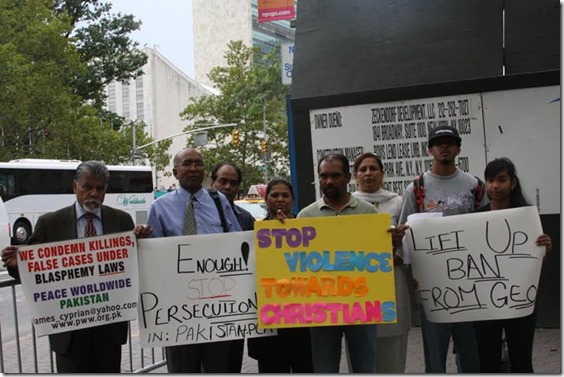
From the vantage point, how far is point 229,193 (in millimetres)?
5918

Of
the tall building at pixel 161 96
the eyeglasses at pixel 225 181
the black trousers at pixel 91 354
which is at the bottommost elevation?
the black trousers at pixel 91 354

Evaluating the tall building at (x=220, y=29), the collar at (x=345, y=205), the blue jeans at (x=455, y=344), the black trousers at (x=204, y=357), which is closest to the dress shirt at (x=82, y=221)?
the black trousers at (x=204, y=357)

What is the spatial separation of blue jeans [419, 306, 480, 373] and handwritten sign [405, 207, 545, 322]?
0.20m

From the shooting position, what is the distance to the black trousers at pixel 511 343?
15.8ft

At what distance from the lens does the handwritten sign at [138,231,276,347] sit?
4.99m

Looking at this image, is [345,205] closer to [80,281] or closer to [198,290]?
[198,290]

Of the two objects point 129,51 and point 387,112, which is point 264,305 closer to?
point 387,112

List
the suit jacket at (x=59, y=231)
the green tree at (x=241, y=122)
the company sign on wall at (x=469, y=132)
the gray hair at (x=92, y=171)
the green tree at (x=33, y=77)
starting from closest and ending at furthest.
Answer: the gray hair at (x=92, y=171)
the suit jacket at (x=59, y=231)
the company sign on wall at (x=469, y=132)
the green tree at (x=33, y=77)
the green tree at (x=241, y=122)

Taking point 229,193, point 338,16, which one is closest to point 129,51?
point 338,16

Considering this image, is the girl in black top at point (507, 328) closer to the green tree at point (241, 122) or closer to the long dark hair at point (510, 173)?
the long dark hair at point (510, 173)

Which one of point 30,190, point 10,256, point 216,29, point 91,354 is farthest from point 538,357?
point 216,29

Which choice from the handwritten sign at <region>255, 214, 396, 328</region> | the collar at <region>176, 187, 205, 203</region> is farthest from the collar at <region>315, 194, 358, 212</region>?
the collar at <region>176, 187, 205, 203</region>

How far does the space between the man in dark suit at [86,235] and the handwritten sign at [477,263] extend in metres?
1.92

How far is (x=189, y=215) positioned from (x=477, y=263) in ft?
6.51
